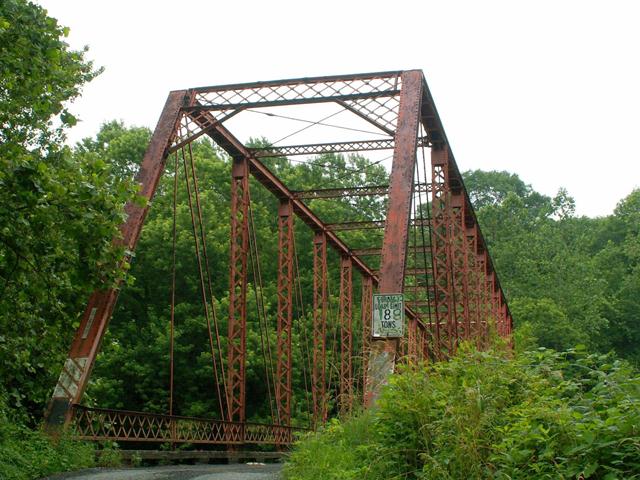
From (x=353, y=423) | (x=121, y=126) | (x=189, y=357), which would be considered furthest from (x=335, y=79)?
(x=121, y=126)

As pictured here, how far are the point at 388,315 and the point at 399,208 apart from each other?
2617 mm

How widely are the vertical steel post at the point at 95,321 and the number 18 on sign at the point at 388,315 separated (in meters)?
3.67

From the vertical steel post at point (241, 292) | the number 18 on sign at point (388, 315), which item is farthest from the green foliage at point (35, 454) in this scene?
the vertical steel post at point (241, 292)

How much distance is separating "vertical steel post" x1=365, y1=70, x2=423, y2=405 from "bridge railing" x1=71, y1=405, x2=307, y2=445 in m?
1.86

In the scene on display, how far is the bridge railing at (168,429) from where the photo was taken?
11.5 metres

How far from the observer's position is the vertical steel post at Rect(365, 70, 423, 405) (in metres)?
10.2

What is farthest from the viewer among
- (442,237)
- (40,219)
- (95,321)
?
(442,237)

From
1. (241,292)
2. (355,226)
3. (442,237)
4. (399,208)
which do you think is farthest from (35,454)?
(355,226)

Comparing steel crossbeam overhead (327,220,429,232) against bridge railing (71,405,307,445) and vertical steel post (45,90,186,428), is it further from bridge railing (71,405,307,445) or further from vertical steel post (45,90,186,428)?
vertical steel post (45,90,186,428)

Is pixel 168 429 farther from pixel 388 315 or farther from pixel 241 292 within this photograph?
pixel 241 292

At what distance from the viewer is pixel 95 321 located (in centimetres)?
1221

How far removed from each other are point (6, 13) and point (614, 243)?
61.2 meters

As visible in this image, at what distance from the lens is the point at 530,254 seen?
2206 inches

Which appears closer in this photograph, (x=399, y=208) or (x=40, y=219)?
(x=40, y=219)
